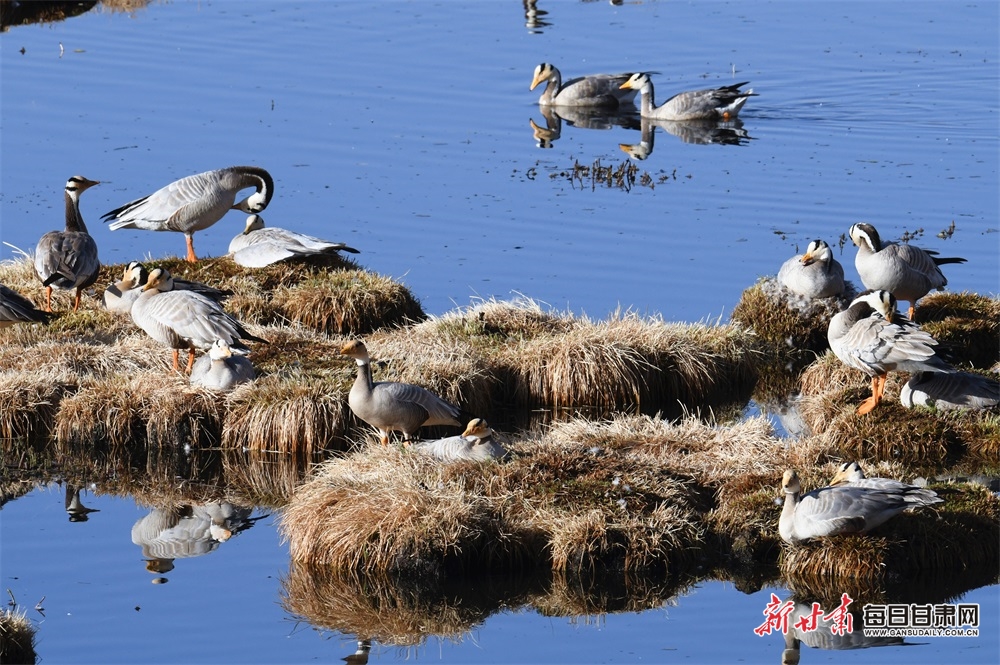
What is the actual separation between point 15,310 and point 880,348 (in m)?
8.05

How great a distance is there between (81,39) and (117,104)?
244 inches

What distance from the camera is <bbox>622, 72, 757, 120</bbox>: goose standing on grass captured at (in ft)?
80.3

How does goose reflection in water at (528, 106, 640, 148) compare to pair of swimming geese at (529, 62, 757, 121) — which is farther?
goose reflection in water at (528, 106, 640, 148)

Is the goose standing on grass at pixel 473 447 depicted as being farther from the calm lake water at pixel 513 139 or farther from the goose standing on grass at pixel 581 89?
the goose standing on grass at pixel 581 89

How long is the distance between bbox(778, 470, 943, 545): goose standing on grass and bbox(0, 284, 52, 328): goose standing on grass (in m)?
7.78

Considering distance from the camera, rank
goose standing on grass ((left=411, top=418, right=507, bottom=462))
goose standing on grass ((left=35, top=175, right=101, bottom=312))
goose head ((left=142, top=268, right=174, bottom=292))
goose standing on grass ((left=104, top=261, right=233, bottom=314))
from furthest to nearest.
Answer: goose standing on grass ((left=35, top=175, right=101, bottom=312)), goose standing on grass ((left=104, top=261, right=233, bottom=314)), goose head ((left=142, top=268, right=174, bottom=292)), goose standing on grass ((left=411, top=418, right=507, bottom=462))

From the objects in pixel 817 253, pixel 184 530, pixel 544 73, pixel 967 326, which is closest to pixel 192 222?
pixel 184 530

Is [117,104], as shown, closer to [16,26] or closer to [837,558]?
[16,26]

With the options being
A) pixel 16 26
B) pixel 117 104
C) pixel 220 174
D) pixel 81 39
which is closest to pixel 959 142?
pixel 220 174

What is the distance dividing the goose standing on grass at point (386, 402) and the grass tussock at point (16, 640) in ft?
11.8

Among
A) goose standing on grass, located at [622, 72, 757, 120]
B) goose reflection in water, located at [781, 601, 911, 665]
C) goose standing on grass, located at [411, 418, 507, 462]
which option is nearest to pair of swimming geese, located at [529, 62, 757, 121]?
goose standing on grass, located at [622, 72, 757, 120]

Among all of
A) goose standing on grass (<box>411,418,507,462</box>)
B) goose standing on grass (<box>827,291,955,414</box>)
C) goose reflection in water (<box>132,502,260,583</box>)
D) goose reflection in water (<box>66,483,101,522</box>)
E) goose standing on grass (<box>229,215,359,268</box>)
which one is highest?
goose standing on grass (<box>229,215,359,268</box>)

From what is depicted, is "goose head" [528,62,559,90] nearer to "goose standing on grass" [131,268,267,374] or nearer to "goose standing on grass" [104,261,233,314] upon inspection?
"goose standing on grass" [104,261,233,314]

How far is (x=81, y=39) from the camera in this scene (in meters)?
30.3
